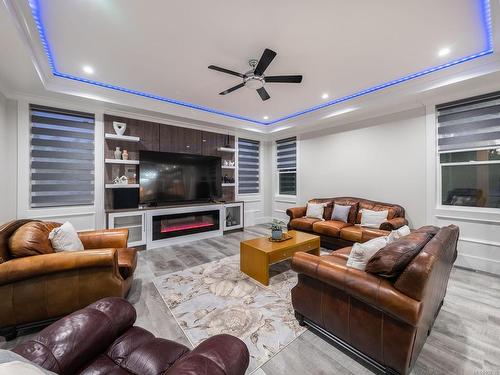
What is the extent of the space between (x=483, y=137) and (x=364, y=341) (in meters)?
3.61

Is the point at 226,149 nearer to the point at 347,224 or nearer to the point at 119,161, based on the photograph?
the point at 119,161

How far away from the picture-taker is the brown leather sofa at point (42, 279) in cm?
173

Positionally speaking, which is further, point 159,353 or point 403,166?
point 403,166

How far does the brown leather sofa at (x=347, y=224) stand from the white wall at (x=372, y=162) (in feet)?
0.91

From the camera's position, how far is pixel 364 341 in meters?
1.52

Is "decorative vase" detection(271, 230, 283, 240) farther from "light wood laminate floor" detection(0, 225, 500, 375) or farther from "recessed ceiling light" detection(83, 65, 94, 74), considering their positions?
"recessed ceiling light" detection(83, 65, 94, 74)

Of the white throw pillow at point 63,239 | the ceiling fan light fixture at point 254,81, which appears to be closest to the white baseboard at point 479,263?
the ceiling fan light fixture at point 254,81

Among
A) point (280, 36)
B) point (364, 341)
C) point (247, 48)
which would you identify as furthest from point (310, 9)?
point (364, 341)

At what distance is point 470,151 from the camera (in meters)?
3.31

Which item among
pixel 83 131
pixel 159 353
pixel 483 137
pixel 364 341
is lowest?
pixel 364 341

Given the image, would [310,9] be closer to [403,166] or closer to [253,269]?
[253,269]

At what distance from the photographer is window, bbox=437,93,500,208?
3.13 m

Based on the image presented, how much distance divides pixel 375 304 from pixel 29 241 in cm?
279

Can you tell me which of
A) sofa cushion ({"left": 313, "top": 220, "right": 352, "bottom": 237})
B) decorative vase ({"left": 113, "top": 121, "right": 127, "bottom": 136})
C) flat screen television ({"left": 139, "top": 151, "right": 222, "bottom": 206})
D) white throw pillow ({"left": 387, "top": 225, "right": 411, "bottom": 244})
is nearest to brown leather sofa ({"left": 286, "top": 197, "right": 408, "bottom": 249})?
sofa cushion ({"left": 313, "top": 220, "right": 352, "bottom": 237})
